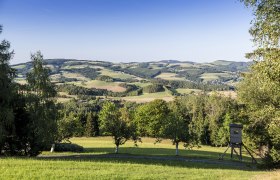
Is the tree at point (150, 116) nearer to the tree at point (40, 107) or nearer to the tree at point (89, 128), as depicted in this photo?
the tree at point (89, 128)

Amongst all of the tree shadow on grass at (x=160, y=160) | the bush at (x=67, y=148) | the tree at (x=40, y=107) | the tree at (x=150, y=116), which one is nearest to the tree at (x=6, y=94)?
the tree at (x=40, y=107)

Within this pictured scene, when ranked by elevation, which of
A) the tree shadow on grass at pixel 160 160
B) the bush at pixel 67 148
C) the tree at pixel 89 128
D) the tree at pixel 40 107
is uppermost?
the tree at pixel 40 107

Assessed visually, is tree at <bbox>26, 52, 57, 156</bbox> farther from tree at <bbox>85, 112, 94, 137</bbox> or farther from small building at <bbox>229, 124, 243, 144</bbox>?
tree at <bbox>85, 112, 94, 137</bbox>

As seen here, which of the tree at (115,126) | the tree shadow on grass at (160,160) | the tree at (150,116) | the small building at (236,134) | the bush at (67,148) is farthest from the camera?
the tree at (150,116)

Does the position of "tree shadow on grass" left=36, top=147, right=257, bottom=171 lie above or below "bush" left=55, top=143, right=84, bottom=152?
above

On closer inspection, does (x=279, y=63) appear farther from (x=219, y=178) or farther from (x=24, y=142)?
(x=24, y=142)

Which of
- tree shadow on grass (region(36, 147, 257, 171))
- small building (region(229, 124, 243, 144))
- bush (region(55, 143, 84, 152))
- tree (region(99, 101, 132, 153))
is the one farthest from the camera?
bush (region(55, 143, 84, 152))

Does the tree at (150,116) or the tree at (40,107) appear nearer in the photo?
the tree at (40,107)

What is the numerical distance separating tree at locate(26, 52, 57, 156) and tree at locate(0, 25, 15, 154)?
2963mm

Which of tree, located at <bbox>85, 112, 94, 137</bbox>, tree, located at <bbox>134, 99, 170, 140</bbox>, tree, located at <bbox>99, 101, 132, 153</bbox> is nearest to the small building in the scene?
tree, located at <bbox>99, 101, 132, 153</bbox>

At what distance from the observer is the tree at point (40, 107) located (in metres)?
42.6

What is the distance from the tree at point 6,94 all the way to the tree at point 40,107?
9.72 feet

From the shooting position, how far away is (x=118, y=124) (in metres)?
60.4

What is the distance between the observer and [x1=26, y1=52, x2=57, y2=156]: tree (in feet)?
140
